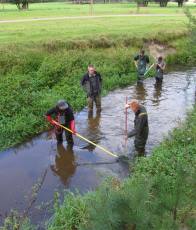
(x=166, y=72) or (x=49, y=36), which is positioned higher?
(x=49, y=36)

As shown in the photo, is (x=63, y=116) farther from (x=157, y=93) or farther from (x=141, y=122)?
(x=157, y=93)

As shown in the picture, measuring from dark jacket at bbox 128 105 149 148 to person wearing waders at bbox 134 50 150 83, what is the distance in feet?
29.4

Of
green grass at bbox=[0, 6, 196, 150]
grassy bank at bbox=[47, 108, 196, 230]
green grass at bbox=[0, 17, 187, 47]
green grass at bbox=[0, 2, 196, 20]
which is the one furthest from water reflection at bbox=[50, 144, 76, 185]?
green grass at bbox=[0, 2, 196, 20]

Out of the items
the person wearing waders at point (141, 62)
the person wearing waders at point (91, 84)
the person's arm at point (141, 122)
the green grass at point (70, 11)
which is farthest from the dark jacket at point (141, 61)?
the green grass at point (70, 11)

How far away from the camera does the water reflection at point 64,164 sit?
10.9m

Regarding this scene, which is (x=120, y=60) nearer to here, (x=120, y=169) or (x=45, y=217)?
(x=120, y=169)

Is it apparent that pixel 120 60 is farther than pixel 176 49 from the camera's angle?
No

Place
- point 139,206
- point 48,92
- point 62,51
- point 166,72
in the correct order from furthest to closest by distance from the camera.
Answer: point 166,72 < point 62,51 < point 48,92 < point 139,206

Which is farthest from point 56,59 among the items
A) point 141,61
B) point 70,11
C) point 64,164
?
point 70,11

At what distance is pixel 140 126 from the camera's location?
1088cm

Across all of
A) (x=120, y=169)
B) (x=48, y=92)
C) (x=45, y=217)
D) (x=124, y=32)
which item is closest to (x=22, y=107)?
(x=48, y=92)

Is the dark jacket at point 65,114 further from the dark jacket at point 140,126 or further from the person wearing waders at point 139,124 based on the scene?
the dark jacket at point 140,126

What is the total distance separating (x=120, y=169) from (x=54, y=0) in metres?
69.3

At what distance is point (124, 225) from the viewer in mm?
3650
